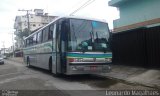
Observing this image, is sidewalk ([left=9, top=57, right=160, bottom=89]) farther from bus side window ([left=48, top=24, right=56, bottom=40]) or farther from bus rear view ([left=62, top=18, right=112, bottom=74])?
bus side window ([left=48, top=24, right=56, bottom=40])

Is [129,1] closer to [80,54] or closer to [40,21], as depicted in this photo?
[80,54]

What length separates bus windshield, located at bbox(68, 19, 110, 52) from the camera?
12781 mm

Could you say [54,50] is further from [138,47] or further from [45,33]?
[138,47]

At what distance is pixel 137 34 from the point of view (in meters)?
15.2

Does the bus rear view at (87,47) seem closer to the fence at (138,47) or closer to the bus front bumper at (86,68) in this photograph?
the bus front bumper at (86,68)

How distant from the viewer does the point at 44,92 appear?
10.1m

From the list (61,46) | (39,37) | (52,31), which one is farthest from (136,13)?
(61,46)

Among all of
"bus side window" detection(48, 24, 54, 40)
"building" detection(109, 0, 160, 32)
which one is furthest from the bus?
"building" detection(109, 0, 160, 32)

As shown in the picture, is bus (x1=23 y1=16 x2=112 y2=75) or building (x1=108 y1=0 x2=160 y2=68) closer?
bus (x1=23 y1=16 x2=112 y2=75)

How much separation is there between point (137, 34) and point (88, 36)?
144 inches

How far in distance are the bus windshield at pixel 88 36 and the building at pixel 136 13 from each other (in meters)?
5.76

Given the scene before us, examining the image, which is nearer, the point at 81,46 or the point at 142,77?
the point at 142,77

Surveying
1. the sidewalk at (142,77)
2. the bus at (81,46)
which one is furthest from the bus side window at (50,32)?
the sidewalk at (142,77)

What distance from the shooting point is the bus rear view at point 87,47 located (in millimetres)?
12695
